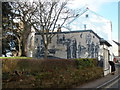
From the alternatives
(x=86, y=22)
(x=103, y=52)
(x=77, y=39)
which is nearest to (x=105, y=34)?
(x=86, y=22)

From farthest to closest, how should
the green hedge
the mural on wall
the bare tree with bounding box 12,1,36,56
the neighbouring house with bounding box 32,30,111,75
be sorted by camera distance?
the mural on wall, the neighbouring house with bounding box 32,30,111,75, the bare tree with bounding box 12,1,36,56, the green hedge

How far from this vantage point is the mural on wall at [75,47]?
2922cm

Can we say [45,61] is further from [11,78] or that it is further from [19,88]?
[19,88]

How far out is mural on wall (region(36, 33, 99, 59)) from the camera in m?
29.2

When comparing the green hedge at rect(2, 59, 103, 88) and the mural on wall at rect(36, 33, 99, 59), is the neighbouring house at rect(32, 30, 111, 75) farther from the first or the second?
the green hedge at rect(2, 59, 103, 88)

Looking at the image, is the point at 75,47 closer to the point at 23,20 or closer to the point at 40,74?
the point at 23,20

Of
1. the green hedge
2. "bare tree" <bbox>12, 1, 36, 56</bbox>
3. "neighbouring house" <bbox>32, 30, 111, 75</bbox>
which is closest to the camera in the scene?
the green hedge

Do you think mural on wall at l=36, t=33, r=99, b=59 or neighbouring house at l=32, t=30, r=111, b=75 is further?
mural on wall at l=36, t=33, r=99, b=59

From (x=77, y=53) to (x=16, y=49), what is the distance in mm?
9692

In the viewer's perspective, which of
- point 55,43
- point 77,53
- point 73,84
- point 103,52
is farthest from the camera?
point 55,43

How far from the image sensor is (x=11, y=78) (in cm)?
940

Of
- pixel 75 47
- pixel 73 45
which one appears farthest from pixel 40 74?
pixel 73 45

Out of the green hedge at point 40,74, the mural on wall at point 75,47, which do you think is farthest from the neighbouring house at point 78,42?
the green hedge at point 40,74

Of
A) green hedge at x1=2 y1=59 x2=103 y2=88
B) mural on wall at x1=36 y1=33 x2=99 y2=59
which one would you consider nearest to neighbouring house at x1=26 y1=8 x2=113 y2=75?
Result: mural on wall at x1=36 y1=33 x2=99 y2=59
